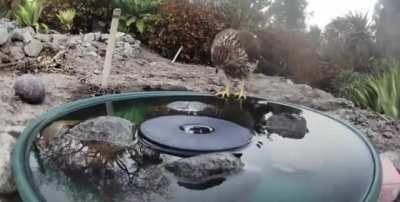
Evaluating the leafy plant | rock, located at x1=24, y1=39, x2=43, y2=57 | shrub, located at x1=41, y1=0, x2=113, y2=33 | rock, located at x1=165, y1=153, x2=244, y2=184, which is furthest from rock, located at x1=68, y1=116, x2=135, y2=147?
the leafy plant

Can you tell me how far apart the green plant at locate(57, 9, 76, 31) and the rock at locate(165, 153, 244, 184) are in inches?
191

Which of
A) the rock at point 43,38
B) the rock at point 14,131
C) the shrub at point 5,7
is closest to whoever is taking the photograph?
the rock at point 14,131

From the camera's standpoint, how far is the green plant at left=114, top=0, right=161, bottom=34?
20.7 ft

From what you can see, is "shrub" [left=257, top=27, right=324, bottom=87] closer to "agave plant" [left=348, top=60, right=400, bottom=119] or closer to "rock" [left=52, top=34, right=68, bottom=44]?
"agave plant" [left=348, top=60, right=400, bottom=119]

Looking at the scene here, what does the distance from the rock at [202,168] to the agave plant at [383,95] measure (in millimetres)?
2888

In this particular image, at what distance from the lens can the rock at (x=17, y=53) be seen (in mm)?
4379

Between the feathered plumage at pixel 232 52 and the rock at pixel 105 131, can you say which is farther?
the feathered plumage at pixel 232 52

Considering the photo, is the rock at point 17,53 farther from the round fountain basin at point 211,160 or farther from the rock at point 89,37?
the round fountain basin at point 211,160

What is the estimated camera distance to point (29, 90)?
334 centimetres

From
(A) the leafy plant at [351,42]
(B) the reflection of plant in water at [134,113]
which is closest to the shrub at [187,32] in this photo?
(A) the leafy plant at [351,42]

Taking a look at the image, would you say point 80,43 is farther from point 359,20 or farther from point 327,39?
point 359,20

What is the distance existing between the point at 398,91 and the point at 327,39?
3.81 meters

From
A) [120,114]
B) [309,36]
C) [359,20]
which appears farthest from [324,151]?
[359,20]

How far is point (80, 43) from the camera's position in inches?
209
